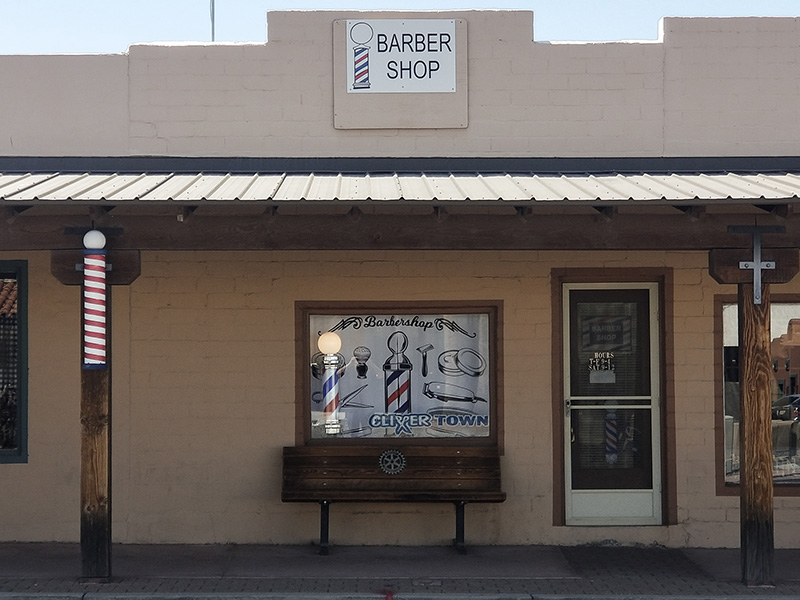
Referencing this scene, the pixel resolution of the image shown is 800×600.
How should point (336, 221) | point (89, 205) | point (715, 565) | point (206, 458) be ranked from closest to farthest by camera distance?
point (89, 205), point (336, 221), point (715, 565), point (206, 458)

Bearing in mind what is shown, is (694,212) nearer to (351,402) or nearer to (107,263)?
(351,402)

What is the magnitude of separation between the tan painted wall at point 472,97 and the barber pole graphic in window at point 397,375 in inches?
64.8

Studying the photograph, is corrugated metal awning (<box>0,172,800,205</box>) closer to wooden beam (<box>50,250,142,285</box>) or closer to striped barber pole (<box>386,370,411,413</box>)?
wooden beam (<box>50,250,142,285</box>)

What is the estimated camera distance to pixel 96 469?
Answer: 7.43m

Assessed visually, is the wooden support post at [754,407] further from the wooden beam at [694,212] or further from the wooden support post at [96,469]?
the wooden support post at [96,469]

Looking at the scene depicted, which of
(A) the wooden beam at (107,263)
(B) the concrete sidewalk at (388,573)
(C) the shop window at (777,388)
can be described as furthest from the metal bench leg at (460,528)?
(A) the wooden beam at (107,263)

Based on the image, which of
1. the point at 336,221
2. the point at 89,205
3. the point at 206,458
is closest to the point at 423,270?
the point at 336,221

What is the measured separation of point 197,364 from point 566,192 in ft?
12.0

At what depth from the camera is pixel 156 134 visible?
29.9 feet

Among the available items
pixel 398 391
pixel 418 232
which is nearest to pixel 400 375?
pixel 398 391

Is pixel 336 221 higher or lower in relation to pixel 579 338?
higher

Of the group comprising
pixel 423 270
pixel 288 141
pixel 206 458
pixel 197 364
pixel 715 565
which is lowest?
pixel 715 565

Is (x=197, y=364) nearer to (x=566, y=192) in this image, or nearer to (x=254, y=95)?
(x=254, y=95)

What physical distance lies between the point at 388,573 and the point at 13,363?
12.2ft
